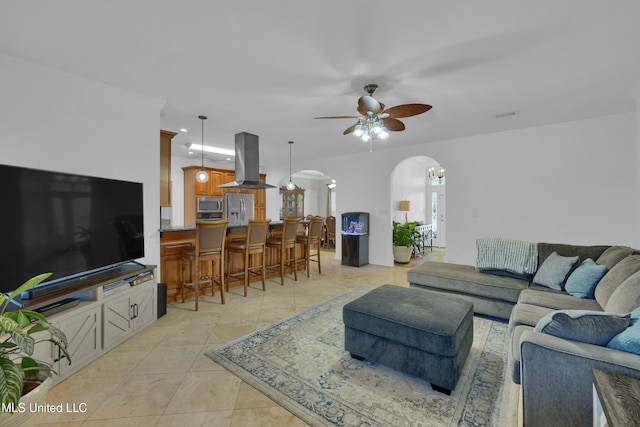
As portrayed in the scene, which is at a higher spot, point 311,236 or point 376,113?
point 376,113

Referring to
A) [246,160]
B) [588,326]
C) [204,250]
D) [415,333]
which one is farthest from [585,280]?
[246,160]

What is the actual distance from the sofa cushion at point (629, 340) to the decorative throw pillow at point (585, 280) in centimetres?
126

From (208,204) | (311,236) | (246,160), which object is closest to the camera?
(246,160)

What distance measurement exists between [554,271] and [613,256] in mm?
449

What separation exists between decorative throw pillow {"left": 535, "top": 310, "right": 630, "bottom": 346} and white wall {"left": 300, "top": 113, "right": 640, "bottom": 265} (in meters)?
2.94

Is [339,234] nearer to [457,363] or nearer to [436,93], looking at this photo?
[436,93]

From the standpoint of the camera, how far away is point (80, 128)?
8.71 ft

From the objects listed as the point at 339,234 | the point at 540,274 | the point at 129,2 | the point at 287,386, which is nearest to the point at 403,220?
the point at 339,234

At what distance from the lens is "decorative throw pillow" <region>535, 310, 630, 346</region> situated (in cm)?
134

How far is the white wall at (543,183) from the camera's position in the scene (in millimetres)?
3732

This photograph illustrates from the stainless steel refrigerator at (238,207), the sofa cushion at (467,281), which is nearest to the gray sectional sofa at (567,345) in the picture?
the sofa cushion at (467,281)

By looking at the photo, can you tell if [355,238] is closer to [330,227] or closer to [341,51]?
[330,227]

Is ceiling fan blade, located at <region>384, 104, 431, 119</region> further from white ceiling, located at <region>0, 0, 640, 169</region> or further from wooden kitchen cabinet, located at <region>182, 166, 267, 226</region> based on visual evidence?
wooden kitchen cabinet, located at <region>182, 166, 267, 226</region>

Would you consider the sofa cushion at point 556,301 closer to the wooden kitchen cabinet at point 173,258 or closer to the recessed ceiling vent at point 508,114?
the recessed ceiling vent at point 508,114
